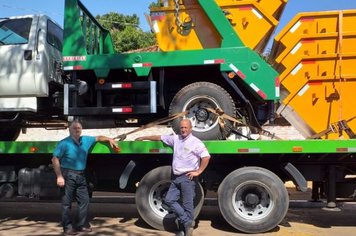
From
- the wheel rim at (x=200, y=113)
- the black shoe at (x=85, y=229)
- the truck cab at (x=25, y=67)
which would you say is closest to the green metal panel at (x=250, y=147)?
the wheel rim at (x=200, y=113)

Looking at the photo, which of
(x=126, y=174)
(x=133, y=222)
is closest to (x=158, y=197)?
(x=126, y=174)

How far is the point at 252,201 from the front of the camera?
6.49 m

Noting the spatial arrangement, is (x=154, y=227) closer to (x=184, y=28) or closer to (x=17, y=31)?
(x=184, y=28)

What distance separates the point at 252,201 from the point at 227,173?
24.0 inches

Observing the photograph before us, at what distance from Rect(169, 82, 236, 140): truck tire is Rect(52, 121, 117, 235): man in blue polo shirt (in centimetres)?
134

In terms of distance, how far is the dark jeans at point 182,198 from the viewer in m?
6.06

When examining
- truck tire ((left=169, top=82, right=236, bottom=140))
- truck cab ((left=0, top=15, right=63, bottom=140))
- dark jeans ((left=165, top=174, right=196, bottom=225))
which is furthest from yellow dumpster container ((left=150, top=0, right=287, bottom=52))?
dark jeans ((left=165, top=174, right=196, bottom=225))

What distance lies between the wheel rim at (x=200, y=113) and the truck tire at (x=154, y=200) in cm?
73

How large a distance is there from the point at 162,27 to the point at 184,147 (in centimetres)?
191

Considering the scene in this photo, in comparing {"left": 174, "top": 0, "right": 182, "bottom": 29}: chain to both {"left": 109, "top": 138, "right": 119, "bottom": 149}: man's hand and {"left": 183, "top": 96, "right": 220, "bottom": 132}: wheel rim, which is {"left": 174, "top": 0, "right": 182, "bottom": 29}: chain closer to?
{"left": 183, "top": 96, "right": 220, "bottom": 132}: wheel rim

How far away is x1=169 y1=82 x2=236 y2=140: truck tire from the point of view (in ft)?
21.9

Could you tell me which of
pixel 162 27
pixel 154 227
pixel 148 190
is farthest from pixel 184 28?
pixel 154 227

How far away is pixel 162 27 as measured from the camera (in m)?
7.01

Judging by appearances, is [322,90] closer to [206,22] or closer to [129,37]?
[206,22]
